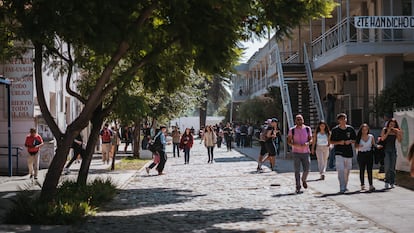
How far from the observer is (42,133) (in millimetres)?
25109

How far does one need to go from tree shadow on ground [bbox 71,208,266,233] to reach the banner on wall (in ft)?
24.9

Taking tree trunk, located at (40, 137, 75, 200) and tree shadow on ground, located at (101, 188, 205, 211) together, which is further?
tree shadow on ground, located at (101, 188, 205, 211)

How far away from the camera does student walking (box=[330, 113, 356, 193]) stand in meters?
14.2

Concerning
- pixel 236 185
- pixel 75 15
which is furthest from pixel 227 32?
pixel 236 185

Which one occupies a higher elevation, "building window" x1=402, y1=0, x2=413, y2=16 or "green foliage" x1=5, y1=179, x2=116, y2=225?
"building window" x1=402, y1=0, x2=413, y2=16

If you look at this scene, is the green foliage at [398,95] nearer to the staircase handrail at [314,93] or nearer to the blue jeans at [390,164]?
the staircase handrail at [314,93]

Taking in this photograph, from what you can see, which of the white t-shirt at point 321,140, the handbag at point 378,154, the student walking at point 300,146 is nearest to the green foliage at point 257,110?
the white t-shirt at point 321,140

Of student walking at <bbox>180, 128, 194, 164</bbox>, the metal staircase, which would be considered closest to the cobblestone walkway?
student walking at <bbox>180, 128, 194, 164</bbox>

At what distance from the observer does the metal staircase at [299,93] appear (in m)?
28.2

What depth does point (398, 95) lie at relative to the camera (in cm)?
2448

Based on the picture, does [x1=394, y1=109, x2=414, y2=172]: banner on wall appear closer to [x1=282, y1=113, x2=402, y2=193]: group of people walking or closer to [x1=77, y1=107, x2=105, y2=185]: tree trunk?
[x1=282, y1=113, x2=402, y2=193]: group of people walking

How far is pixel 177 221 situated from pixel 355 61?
19901mm

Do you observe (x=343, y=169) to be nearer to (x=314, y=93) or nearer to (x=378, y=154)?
(x=378, y=154)

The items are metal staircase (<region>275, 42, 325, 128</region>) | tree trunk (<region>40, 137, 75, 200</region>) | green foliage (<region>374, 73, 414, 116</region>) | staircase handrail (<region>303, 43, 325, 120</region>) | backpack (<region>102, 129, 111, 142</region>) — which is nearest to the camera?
tree trunk (<region>40, 137, 75, 200</region>)
